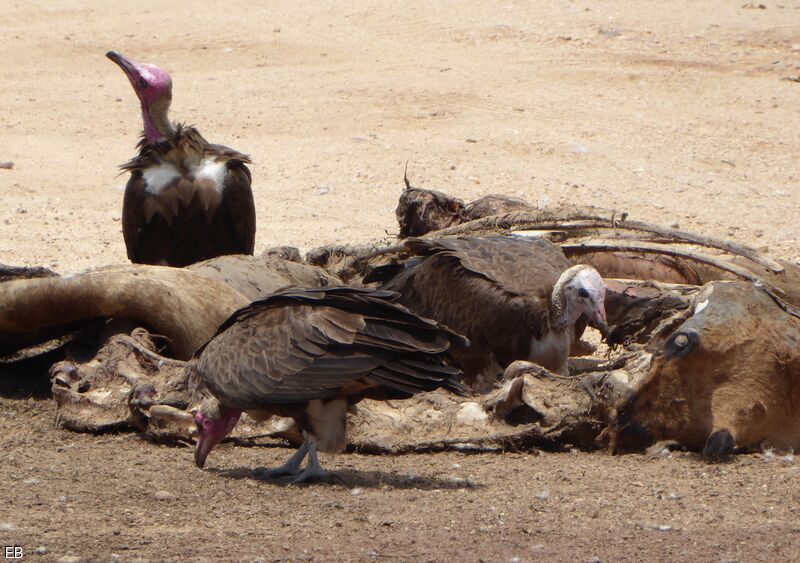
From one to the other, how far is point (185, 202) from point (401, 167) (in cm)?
471

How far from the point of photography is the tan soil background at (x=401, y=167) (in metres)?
4.05

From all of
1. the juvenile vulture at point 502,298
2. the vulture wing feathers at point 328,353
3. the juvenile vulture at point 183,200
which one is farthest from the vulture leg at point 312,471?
the juvenile vulture at point 183,200

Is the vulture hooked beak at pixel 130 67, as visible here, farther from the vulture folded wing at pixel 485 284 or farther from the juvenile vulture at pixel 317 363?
the juvenile vulture at pixel 317 363

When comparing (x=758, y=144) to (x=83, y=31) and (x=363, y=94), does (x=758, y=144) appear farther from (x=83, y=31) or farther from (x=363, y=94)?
(x=83, y=31)

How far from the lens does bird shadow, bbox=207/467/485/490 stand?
4598 millimetres

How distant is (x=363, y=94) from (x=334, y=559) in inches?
434

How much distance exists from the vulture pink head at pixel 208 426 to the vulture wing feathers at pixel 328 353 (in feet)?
0.32

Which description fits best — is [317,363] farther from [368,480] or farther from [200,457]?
[200,457]

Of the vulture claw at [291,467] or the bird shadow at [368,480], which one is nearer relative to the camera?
the bird shadow at [368,480]

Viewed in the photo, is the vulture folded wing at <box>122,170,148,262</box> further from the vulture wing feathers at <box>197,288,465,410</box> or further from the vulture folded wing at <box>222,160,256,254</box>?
the vulture wing feathers at <box>197,288,465,410</box>

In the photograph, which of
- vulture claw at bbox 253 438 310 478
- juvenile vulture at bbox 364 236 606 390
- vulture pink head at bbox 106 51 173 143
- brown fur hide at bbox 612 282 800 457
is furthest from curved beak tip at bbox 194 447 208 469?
vulture pink head at bbox 106 51 173 143

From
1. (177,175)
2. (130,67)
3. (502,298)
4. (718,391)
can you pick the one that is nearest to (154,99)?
(130,67)

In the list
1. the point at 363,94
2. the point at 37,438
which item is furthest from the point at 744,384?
the point at 363,94

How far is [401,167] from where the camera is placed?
11.9 meters
